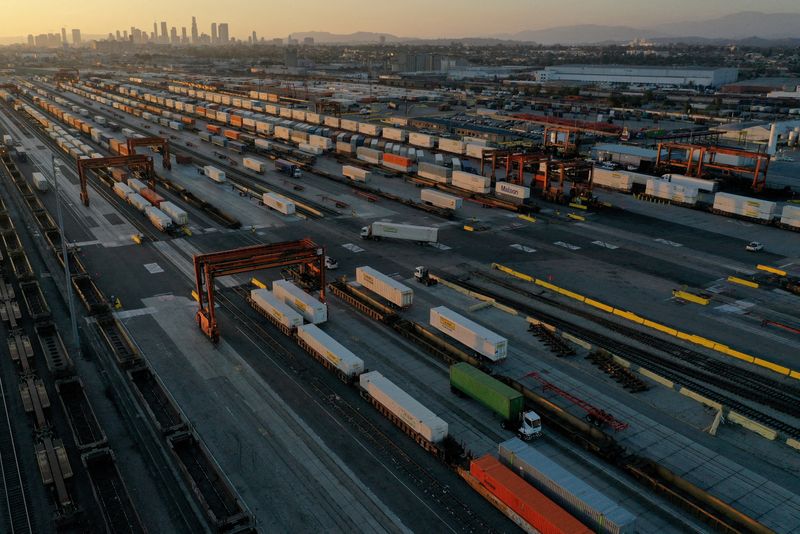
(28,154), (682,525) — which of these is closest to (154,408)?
(682,525)

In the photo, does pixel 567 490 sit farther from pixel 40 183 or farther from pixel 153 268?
pixel 40 183

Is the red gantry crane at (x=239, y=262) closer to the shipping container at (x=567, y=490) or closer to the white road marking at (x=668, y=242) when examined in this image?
the shipping container at (x=567, y=490)

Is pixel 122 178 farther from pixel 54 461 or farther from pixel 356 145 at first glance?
pixel 54 461

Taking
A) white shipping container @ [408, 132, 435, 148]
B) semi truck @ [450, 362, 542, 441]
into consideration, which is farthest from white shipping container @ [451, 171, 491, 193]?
semi truck @ [450, 362, 542, 441]

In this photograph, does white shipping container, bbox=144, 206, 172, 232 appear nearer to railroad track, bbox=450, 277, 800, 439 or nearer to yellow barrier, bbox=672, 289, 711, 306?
railroad track, bbox=450, 277, 800, 439

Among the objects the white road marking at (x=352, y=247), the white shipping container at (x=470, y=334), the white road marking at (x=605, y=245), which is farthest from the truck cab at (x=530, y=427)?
the white road marking at (x=605, y=245)

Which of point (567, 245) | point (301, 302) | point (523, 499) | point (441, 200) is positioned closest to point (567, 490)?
point (523, 499)
